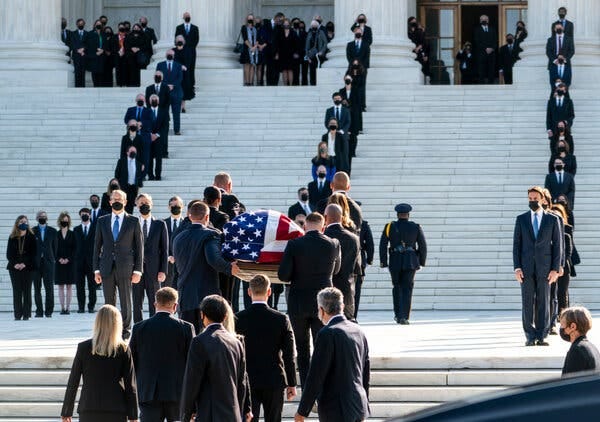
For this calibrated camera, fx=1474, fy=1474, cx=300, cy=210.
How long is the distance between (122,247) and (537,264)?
13.8 feet

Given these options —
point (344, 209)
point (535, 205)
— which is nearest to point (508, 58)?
point (535, 205)

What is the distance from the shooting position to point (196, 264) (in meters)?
12.0

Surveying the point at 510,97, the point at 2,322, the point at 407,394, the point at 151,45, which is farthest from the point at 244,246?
the point at 151,45

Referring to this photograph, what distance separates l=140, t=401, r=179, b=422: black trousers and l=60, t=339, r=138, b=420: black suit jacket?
0.58 metres

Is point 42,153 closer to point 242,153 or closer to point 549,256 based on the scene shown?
point 242,153

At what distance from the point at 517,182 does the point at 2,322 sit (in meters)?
9.87

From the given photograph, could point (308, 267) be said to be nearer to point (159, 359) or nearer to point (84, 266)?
point (159, 359)

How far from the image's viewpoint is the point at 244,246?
38.0 feet

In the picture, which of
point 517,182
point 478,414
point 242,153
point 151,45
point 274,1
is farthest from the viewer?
point 274,1

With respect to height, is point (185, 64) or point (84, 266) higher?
point (185, 64)

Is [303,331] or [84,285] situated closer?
[303,331]

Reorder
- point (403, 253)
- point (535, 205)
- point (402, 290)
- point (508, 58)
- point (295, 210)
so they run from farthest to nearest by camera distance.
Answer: point (508, 58) → point (295, 210) → point (402, 290) → point (403, 253) → point (535, 205)

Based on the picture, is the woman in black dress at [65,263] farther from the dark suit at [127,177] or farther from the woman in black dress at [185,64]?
the woman in black dress at [185,64]

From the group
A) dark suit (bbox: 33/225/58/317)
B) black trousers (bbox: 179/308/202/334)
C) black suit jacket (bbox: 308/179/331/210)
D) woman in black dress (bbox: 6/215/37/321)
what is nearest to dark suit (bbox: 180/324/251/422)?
black trousers (bbox: 179/308/202/334)
